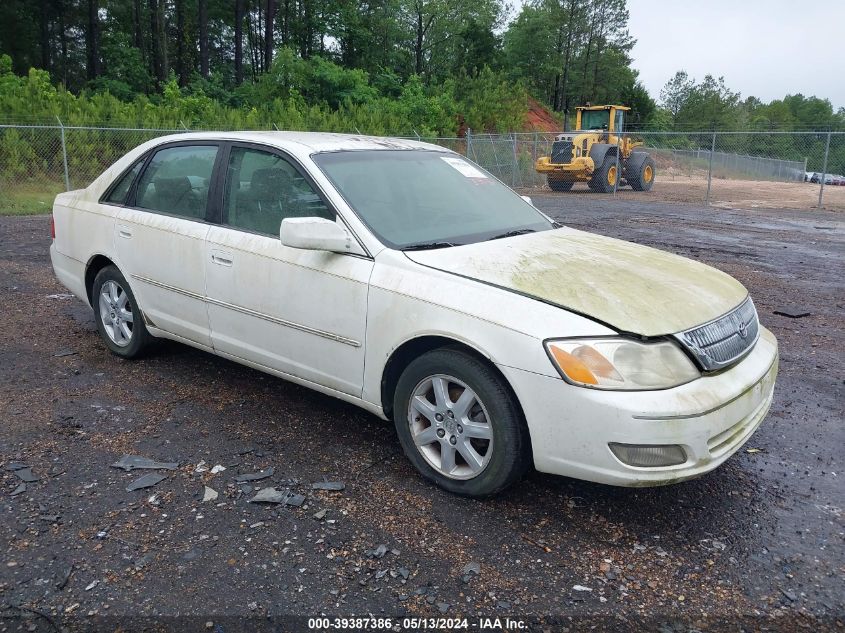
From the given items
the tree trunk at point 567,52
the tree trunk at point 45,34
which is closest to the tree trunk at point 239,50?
the tree trunk at point 45,34

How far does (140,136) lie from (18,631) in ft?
60.0

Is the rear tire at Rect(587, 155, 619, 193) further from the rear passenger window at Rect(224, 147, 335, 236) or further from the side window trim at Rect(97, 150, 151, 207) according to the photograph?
the rear passenger window at Rect(224, 147, 335, 236)

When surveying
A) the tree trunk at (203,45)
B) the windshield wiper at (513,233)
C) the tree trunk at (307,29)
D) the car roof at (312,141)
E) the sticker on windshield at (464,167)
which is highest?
the tree trunk at (307,29)

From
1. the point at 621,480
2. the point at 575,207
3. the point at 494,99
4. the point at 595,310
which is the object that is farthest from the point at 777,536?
the point at 494,99

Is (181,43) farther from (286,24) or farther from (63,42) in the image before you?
(286,24)

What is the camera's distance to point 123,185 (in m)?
4.86

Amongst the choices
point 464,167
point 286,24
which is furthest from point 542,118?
point 464,167

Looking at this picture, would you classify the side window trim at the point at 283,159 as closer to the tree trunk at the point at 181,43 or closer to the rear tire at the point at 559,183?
the rear tire at the point at 559,183

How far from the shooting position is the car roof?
12.9 ft

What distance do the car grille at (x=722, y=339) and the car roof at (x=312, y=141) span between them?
2.18 meters

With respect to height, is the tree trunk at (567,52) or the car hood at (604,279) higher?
the tree trunk at (567,52)

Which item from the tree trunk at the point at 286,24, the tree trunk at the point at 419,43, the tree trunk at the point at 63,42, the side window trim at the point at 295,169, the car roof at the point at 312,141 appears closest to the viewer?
the side window trim at the point at 295,169

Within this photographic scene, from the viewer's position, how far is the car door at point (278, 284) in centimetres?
344

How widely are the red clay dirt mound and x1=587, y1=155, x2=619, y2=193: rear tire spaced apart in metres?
23.8
